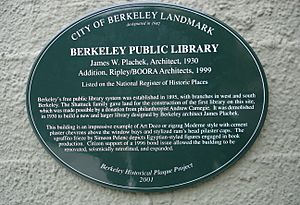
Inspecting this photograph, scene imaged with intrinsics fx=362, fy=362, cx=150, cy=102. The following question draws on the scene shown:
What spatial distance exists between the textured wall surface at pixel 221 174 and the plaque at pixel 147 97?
0.28ft

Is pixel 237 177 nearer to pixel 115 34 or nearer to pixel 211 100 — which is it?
pixel 211 100

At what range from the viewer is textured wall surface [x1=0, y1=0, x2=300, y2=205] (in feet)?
7.10

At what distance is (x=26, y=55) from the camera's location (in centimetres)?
228

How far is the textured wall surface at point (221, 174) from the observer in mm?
2164

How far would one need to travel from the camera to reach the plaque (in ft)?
7.00

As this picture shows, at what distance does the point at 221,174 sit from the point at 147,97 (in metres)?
0.65

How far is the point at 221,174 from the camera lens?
220cm

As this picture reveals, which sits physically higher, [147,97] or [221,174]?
[147,97]

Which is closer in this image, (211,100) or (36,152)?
(211,100)

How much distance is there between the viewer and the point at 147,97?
2.17 m

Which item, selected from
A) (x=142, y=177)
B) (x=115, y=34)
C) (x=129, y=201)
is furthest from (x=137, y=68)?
(x=129, y=201)

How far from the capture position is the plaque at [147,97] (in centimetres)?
213

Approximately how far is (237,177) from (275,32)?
A: 0.90 meters

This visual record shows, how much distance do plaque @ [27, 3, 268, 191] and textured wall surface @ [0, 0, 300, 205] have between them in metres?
0.09
